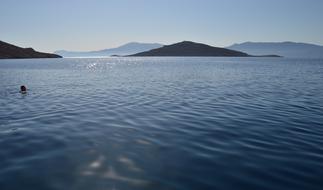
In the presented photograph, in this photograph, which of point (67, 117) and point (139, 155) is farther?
point (67, 117)

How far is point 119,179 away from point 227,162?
4.32 meters

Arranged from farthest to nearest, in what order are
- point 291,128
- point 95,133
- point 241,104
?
point 241,104 → point 291,128 → point 95,133

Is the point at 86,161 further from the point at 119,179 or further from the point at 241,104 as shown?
the point at 241,104

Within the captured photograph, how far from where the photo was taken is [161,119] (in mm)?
15781

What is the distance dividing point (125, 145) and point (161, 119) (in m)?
5.21

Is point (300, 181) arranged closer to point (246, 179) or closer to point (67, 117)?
point (246, 179)

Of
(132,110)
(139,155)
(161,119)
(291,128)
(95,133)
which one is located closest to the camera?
(139,155)

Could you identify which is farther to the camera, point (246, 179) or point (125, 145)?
point (125, 145)

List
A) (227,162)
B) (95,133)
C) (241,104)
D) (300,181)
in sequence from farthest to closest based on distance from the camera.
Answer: (241,104)
(95,133)
(227,162)
(300,181)

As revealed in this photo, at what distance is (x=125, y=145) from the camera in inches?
430

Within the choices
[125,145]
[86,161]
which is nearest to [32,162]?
[86,161]

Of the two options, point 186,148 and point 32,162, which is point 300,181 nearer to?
point 186,148

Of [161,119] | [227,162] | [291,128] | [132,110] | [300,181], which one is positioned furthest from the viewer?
[132,110]

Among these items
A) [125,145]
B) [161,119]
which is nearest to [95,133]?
[125,145]
